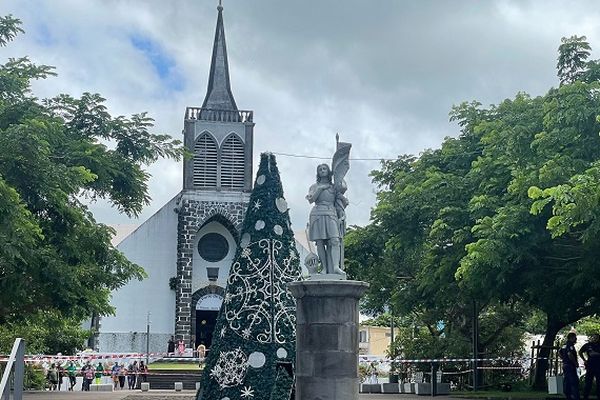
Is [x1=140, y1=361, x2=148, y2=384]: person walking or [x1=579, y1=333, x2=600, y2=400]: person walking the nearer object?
[x1=579, y1=333, x2=600, y2=400]: person walking

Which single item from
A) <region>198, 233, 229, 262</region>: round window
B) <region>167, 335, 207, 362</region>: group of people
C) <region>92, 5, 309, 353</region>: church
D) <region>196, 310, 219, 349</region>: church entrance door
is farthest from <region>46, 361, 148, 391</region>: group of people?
<region>198, 233, 229, 262</region>: round window

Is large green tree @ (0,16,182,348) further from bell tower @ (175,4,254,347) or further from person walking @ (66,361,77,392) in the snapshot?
bell tower @ (175,4,254,347)

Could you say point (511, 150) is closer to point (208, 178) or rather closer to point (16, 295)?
point (16, 295)

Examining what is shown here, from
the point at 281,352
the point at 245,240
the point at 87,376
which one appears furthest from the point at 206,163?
the point at 281,352

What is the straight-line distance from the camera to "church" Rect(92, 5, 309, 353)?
4462cm

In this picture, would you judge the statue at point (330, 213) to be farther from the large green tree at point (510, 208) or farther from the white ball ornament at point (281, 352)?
the large green tree at point (510, 208)

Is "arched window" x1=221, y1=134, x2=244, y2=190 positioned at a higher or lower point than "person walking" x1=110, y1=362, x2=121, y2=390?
higher

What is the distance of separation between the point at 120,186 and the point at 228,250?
23.5m

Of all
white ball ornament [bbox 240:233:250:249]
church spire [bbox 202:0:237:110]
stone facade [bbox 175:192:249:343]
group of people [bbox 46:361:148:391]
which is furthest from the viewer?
church spire [bbox 202:0:237:110]

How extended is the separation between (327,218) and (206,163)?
34.3 m

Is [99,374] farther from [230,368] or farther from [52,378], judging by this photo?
[230,368]

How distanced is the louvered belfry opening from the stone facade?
85 cm

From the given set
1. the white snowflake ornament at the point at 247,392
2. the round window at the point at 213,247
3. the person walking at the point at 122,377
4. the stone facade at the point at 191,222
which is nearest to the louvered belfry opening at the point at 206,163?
the stone facade at the point at 191,222

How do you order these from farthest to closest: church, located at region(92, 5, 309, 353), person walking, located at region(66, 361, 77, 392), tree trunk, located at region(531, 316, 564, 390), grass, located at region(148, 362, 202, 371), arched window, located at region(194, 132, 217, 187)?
arched window, located at region(194, 132, 217, 187) → church, located at region(92, 5, 309, 353) → grass, located at region(148, 362, 202, 371) → person walking, located at region(66, 361, 77, 392) → tree trunk, located at region(531, 316, 564, 390)
